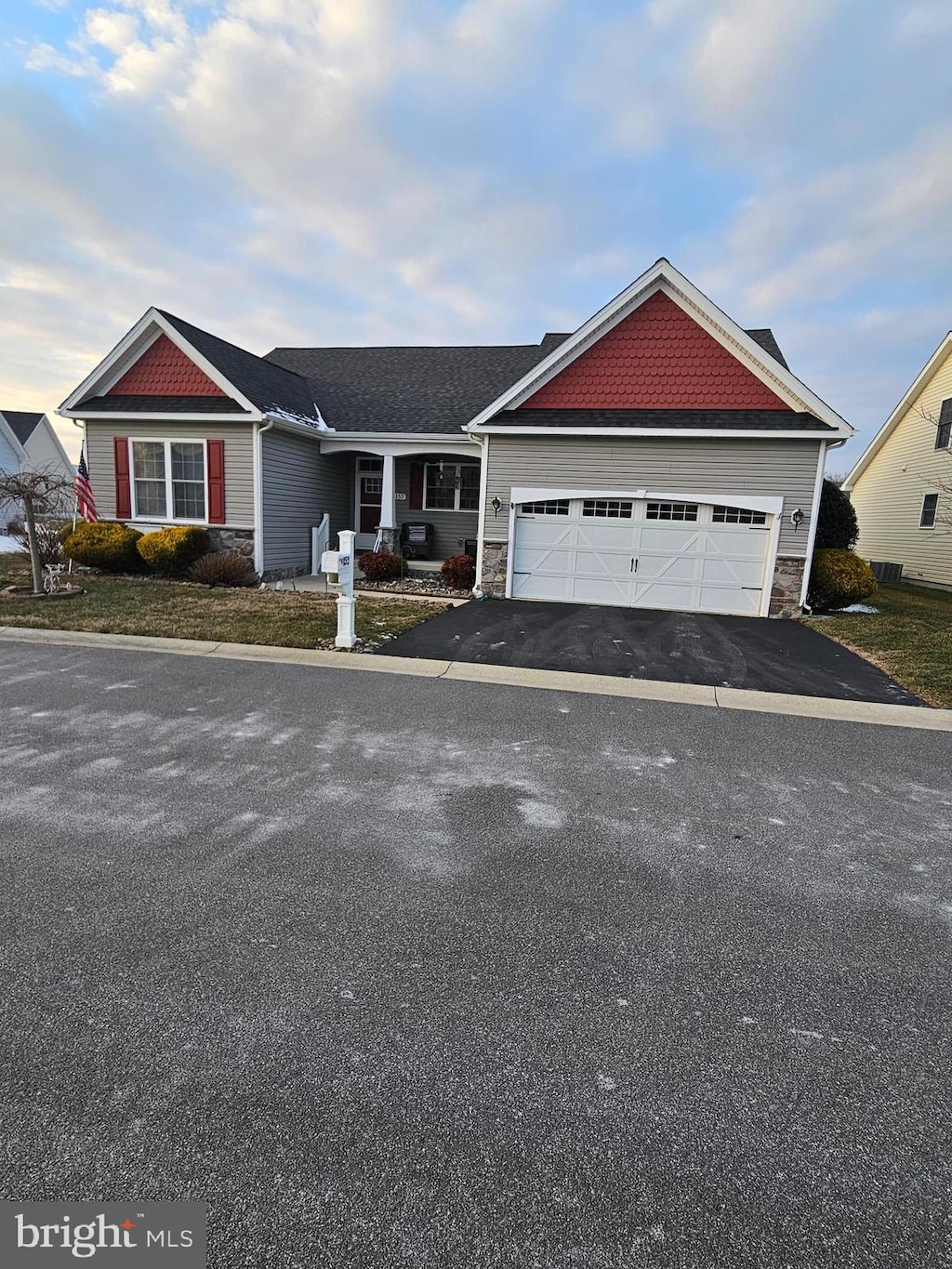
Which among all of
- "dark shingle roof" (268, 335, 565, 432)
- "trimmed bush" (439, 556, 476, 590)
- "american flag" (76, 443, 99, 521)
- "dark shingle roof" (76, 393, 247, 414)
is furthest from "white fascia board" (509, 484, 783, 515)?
"american flag" (76, 443, 99, 521)

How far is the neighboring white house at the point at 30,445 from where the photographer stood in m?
27.2

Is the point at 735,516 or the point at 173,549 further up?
the point at 735,516

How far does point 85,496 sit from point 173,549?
2.69 meters

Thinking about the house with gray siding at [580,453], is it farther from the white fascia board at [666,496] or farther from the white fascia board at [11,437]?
the white fascia board at [11,437]

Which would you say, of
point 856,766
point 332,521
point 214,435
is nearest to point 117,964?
point 856,766

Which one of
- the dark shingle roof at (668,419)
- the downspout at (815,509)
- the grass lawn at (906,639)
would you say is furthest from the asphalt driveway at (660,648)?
the dark shingle roof at (668,419)

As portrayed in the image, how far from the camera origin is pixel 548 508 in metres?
14.2

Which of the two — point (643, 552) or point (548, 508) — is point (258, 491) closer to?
point (548, 508)

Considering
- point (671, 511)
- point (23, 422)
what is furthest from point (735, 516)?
point (23, 422)

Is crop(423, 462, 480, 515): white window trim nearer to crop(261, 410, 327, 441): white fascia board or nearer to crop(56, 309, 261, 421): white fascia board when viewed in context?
crop(261, 410, 327, 441): white fascia board

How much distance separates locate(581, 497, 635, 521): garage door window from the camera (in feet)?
45.3

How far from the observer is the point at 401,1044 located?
8.25 feet

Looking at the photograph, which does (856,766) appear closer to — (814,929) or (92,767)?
(814,929)

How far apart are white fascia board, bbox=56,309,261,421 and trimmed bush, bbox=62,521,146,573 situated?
8.44ft
